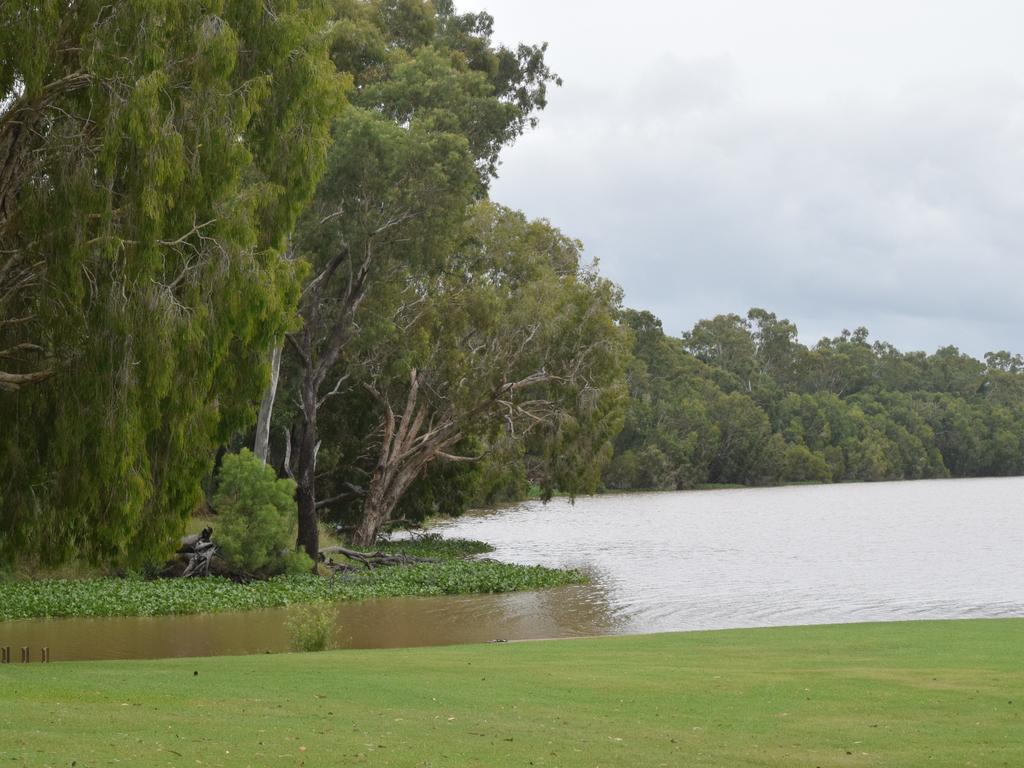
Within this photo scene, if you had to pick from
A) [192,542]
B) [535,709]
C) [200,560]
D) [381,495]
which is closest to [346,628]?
[200,560]

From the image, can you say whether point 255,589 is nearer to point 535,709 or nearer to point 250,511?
point 250,511

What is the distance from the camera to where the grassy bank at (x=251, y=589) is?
77.8ft

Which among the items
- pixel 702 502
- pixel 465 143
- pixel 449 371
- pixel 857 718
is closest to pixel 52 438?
pixel 857 718

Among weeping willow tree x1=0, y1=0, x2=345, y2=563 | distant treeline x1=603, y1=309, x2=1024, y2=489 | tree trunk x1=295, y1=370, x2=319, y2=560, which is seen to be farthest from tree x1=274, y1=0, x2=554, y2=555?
distant treeline x1=603, y1=309, x2=1024, y2=489

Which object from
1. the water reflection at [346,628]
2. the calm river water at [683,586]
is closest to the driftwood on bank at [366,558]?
the calm river water at [683,586]

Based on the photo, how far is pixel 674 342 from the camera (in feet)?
393

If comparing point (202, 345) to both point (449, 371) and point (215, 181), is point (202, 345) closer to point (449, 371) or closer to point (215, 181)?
point (215, 181)

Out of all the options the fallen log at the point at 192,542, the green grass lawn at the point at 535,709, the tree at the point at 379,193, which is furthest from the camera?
the tree at the point at 379,193

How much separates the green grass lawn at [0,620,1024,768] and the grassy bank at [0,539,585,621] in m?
8.69

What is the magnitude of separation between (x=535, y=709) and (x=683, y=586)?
20598 millimetres

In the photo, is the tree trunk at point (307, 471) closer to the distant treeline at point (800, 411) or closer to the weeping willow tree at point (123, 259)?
the weeping willow tree at point (123, 259)

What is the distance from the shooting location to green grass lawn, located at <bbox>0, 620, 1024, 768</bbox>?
9.05 m

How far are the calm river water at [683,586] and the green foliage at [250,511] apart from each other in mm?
3765

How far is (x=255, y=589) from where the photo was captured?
26984 mm
